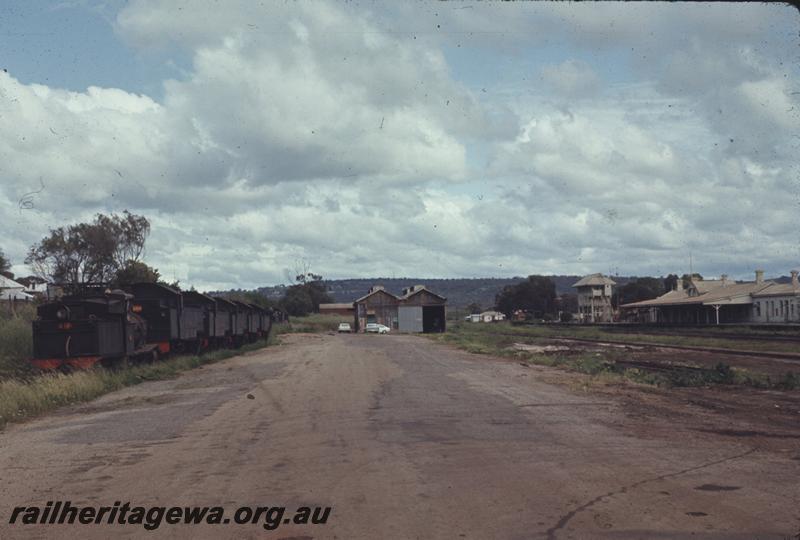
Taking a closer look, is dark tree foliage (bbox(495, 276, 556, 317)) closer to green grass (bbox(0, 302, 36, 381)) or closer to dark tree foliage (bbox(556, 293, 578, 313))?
dark tree foliage (bbox(556, 293, 578, 313))

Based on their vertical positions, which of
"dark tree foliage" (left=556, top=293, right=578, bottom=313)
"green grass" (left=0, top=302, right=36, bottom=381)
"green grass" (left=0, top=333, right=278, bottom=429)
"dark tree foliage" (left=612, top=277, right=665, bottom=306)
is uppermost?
"dark tree foliage" (left=612, top=277, right=665, bottom=306)

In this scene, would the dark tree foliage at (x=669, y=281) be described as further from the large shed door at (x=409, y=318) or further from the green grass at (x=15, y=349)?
the green grass at (x=15, y=349)

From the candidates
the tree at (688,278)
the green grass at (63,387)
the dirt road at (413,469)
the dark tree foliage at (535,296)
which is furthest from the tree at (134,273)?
the dark tree foliage at (535,296)

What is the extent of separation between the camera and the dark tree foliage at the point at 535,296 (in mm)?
152500

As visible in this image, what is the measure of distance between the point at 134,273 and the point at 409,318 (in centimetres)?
4656

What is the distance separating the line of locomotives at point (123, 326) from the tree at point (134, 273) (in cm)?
2091

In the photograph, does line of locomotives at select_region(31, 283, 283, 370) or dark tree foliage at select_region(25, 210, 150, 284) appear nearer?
line of locomotives at select_region(31, 283, 283, 370)

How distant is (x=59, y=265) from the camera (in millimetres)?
61750

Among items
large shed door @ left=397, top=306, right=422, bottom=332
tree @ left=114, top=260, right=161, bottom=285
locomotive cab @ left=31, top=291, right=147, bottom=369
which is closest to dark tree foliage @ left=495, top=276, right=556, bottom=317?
large shed door @ left=397, top=306, right=422, bottom=332

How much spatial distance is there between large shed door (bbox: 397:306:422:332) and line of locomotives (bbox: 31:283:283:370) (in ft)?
196

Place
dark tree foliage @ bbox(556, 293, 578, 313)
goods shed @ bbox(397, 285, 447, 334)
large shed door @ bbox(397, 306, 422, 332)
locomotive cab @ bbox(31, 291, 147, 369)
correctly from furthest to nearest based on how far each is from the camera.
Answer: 1. dark tree foliage @ bbox(556, 293, 578, 313)
2. large shed door @ bbox(397, 306, 422, 332)
3. goods shed @ bbox(397, 285, 447, 334)
4. locomotive cab @ bbox(31, 291, 147, 369)

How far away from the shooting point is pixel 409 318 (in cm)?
10394

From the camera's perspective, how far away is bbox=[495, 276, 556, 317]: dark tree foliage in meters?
152

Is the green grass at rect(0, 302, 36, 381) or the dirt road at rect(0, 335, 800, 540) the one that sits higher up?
the green grass at rect(0, 302, 36, 381)
